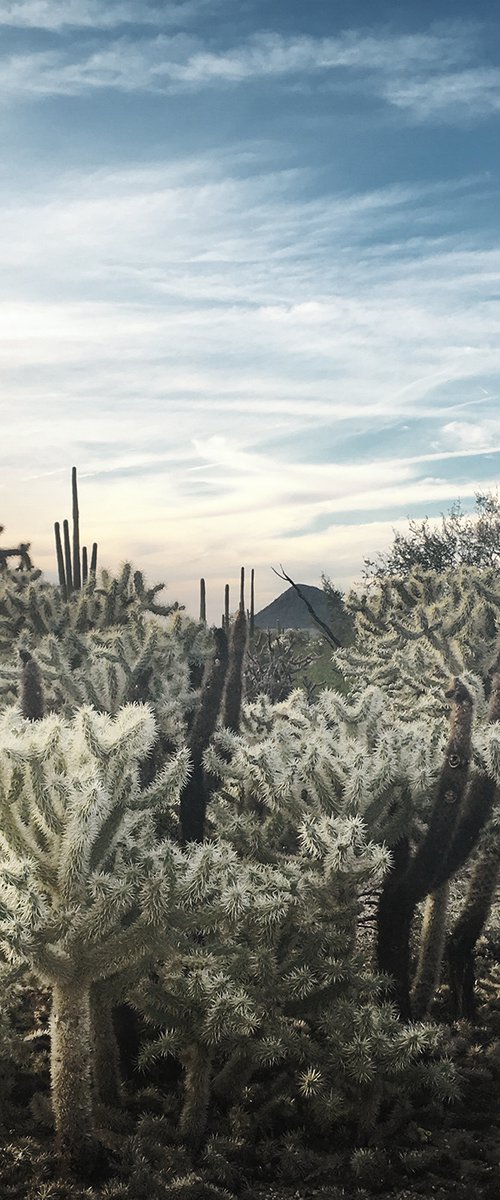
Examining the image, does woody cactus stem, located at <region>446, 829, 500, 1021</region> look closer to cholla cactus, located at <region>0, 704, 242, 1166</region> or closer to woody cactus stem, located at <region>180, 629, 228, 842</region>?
woody cactus stem, located at <region>180, 629, 228, 842</region>

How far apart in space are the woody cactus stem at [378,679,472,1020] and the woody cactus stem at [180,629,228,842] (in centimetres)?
201

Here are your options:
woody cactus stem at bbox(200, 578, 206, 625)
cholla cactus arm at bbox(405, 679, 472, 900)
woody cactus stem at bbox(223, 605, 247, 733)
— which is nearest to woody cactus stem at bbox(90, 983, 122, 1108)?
cholla cactus arm at bbox(405, 679, 472, 900)

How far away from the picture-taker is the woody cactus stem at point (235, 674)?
10.6 metres

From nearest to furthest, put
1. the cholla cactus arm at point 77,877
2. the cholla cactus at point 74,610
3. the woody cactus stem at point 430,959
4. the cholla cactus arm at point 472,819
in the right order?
the cholla cactus arm at point 77,877, the cholla cactus arm at point 472,819, the woody cactus stem at point 430,959, the cholla cactus at point 74,610

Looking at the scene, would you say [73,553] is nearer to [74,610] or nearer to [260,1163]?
[74,610]

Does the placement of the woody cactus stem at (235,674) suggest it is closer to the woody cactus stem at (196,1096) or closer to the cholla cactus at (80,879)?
the cholla cactus at (80,879)

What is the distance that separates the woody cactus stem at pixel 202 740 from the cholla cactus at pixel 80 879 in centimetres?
257

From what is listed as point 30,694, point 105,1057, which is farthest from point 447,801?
point 30,694

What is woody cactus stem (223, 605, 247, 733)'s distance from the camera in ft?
34.7

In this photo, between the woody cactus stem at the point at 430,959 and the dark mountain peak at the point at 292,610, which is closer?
the woody cactus stem at the point at 430,959

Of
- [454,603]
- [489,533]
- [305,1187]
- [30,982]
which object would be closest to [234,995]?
[305,1187]

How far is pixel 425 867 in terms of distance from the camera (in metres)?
8.13

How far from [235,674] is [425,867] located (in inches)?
128

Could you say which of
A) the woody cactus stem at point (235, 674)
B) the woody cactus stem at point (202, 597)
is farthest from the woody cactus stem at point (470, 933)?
the woody cactus stem at point (202, 597)
